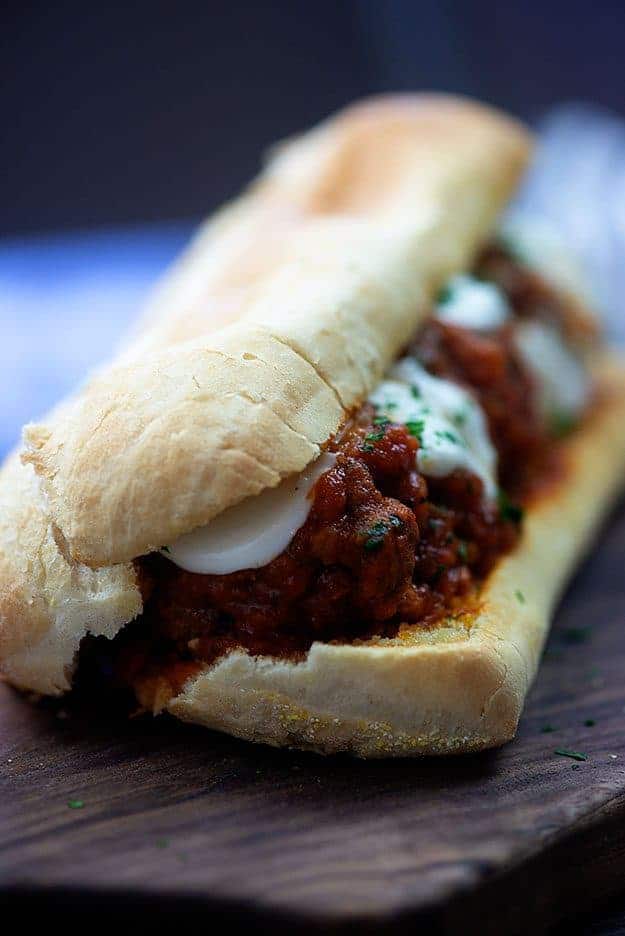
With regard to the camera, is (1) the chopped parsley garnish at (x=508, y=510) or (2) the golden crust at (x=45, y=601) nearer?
(2) the golden crust at (x=45, y=601)

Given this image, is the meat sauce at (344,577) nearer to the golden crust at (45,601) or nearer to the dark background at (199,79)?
the golden crust at (45,601)

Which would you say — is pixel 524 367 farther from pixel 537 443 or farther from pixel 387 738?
pixel 387 738

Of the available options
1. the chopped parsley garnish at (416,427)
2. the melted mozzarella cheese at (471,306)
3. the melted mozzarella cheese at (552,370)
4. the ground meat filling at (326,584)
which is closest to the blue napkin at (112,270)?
the melted mozzarella cheese at (552,370)

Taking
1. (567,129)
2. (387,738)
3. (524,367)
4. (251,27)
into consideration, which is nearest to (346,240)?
(524,367)

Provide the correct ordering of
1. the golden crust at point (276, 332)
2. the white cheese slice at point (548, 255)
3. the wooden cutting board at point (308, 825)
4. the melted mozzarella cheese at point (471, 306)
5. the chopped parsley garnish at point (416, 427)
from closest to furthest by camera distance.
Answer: the wooden cutting board at point (308, 825)
the golden crust at point (276, 332)
the chopped parsley garnish at point (416, 427)
the melted mozzarella cheese at point (471, 306)
the white cheese slice at point (548, 255)

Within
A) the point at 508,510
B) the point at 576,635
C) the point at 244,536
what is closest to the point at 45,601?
the point at 244,536

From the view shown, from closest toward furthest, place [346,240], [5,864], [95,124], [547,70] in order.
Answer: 1. [5,864]
2. [346,240]
3. [547,70]
4. [95,124]

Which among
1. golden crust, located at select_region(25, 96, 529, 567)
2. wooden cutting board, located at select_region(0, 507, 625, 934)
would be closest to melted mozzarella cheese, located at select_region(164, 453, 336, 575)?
golden crust, located at select_region(25, 96, 529, 567)
